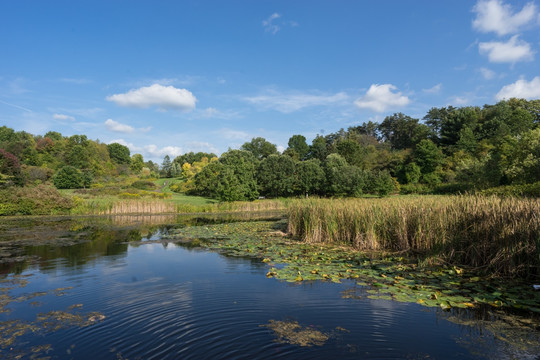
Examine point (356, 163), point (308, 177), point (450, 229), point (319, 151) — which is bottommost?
point (450, 229)

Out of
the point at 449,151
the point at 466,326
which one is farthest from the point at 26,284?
the point at 449,151

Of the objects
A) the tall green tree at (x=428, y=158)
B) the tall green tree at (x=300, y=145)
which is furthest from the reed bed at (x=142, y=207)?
the tall green tree at (x=300, y=145)

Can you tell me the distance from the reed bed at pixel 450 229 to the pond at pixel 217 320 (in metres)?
3.36

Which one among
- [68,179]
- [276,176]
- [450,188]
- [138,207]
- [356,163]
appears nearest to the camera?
[138,207]

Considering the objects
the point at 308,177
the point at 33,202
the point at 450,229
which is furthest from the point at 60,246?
the point at 308,177

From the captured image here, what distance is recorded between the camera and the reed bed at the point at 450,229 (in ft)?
27.6

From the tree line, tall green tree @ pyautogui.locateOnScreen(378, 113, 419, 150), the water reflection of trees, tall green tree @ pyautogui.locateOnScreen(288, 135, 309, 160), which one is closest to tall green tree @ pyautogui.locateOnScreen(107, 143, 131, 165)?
the tree line

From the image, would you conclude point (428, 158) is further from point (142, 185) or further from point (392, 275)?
point (392, 275)

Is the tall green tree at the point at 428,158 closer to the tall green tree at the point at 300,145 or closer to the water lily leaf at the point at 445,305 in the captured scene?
the tall green tree at the point at 300,145

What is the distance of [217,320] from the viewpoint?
619 cm

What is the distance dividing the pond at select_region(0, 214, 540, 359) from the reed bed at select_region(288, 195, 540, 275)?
336cm

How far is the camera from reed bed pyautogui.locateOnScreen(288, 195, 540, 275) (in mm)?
8414

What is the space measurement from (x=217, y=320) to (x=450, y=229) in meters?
8.24

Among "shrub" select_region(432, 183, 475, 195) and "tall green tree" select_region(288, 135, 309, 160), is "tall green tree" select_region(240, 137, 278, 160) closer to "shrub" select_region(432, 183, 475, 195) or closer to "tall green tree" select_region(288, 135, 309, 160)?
"tall green tree" select_region(288, 135, 309, 160)
